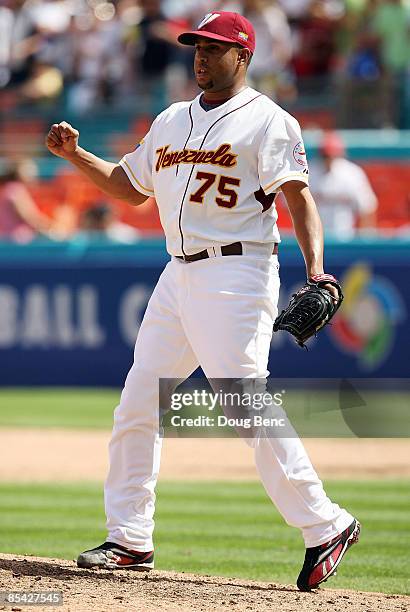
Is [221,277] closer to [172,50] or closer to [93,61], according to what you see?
[172,50]

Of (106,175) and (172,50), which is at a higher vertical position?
(172,50)

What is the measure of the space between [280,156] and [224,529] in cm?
270

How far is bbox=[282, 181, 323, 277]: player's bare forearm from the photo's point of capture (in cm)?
481

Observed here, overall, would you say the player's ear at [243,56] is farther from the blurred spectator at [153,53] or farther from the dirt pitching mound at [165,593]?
the blurred spectator at [153,53]

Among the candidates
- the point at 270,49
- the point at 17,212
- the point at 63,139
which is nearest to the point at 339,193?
the point at 270,49

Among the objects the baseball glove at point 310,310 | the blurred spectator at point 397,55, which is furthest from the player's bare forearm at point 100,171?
the blurred spectator at point 397,55

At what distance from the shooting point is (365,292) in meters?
12.4

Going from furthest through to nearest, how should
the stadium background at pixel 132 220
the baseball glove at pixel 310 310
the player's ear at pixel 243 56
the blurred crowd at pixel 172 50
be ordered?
the blurred crowd at pixel 172 50, the stadium background at pixel 132 220, the player's ear at pixel 243 56, the baseball glove at pixel 310 310

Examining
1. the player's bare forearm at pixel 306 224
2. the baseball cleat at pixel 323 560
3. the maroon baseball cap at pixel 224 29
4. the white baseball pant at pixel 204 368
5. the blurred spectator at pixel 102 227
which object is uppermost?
the maroon baseball cap at pixel 224 29

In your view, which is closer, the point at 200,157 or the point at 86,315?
the point at 200,157

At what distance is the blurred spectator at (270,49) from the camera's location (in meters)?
14.4

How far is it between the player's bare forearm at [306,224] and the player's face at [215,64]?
1.82 feet

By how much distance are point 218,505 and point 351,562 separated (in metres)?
1.77

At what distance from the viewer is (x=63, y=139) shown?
532cm
